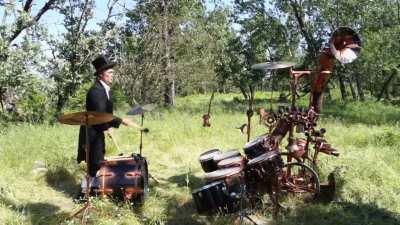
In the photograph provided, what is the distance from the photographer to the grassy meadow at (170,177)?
6465 mm

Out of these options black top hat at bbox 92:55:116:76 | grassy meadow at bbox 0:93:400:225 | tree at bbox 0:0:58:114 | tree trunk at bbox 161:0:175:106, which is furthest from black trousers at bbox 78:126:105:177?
tree trunk at bbox 161:0:175:106

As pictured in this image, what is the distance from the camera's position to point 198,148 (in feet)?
33.6

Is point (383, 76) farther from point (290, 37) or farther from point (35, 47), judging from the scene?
point (35, 47)

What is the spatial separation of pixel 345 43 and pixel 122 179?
3.34 metres

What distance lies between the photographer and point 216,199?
20.9ft

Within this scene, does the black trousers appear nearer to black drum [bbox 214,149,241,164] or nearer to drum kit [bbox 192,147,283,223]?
drum kit [bbox 192,147,283,223]

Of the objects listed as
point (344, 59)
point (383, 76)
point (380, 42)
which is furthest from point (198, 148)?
point (383, 76)

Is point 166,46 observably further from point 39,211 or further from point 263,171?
point 263,171

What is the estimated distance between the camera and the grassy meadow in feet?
21.2

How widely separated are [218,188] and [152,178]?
210 centimetres

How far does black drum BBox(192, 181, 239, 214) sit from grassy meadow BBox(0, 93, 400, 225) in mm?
143

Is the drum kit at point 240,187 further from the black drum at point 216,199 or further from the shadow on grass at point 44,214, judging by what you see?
the shadow on grass at point 44,214

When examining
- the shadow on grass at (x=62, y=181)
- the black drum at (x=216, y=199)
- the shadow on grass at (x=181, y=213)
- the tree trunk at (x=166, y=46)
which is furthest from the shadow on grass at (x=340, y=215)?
the tree trunk at (x=166, y=46)

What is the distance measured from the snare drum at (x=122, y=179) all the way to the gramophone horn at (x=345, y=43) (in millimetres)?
2951
